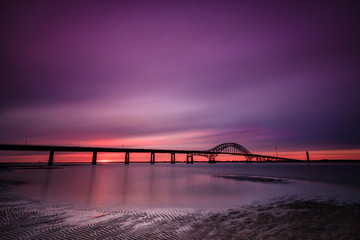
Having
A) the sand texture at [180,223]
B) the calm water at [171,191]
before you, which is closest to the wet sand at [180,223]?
the sand texture at [180,223]

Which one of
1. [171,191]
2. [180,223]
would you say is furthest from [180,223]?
[171,191]

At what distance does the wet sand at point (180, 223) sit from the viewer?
21.4 feet

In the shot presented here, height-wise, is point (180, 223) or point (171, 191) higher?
point (180, 223)

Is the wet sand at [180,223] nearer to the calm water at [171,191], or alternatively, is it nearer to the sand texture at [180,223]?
the sand texture at [180,223]

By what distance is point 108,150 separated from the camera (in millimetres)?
137375

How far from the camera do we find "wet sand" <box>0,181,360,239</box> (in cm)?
654

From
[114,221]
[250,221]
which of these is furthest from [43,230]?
[250,221]

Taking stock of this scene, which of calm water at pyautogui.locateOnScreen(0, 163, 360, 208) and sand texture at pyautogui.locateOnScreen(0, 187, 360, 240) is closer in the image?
sand texture at pyautogui.locateOnScreen(0, 187, 360, 240)

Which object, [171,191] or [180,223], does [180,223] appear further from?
[171,191]

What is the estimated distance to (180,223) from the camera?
8094 millimetres

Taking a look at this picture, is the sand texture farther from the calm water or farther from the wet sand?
the calm water

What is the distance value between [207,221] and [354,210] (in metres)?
8.84

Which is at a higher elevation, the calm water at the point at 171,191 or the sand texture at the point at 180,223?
the sand texture at the point at 180,223

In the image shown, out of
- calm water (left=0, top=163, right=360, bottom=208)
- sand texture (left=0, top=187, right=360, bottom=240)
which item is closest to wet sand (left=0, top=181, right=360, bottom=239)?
sand texture (left=0, top=187, right=360, bottom=240)
